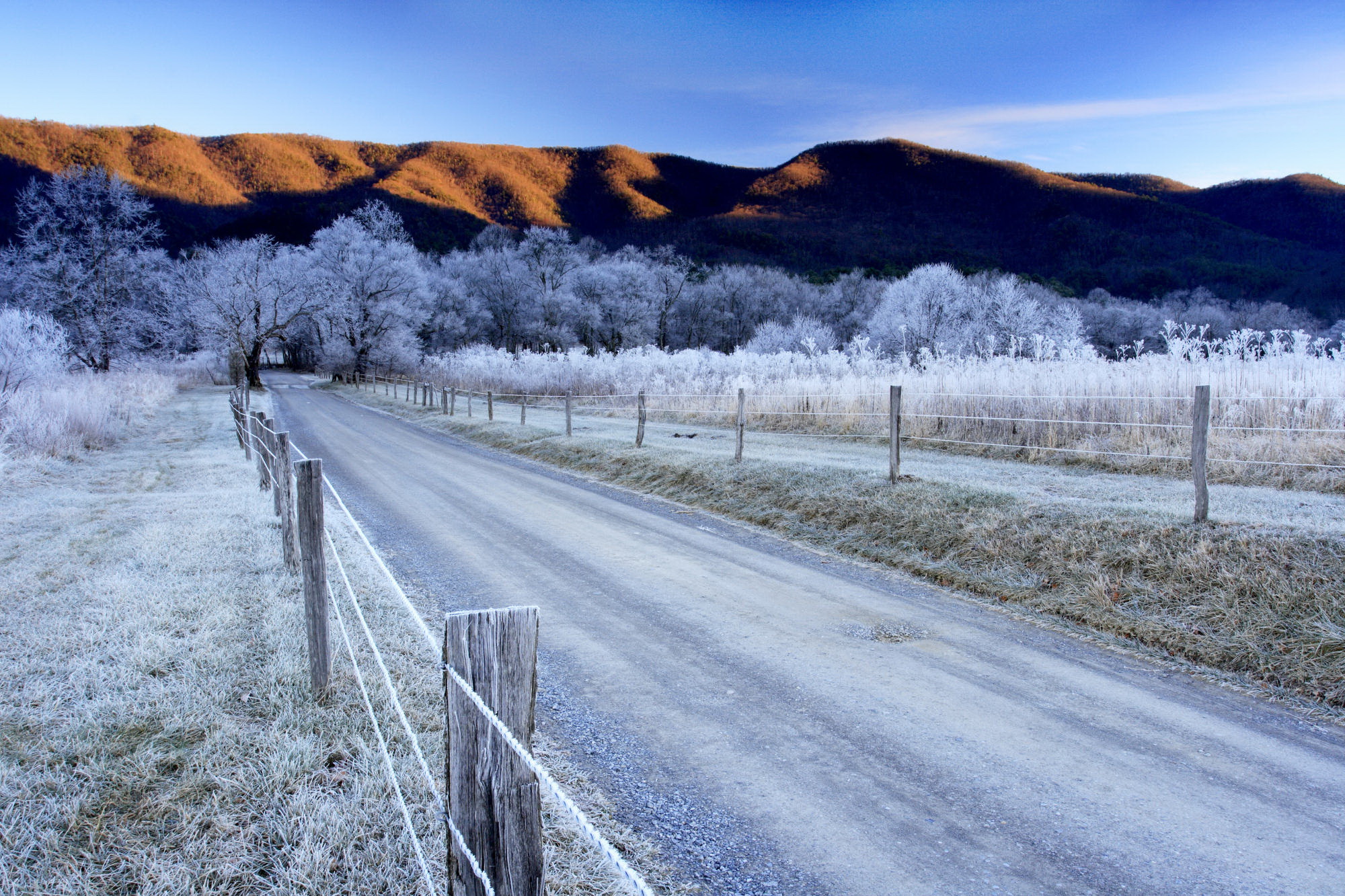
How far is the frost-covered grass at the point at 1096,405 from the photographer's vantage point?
8703 mm

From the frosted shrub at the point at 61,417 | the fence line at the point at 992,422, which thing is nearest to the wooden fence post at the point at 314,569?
the fence line at the point at 992,422

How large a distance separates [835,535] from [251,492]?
8.32m

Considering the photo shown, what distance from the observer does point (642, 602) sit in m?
5.93

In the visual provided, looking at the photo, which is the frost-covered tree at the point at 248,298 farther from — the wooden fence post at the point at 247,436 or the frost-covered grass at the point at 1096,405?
the frost-covered grass at the point at 1096,405

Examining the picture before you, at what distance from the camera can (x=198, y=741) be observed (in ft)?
10.8

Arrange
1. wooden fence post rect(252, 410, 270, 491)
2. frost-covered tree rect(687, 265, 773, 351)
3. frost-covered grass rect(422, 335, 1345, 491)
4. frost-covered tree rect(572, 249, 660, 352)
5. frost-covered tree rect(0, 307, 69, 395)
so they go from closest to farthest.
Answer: frost-covered grass rect(422, 335, 1345, 491) → wooden fence post rect(252, 410, 270, 491) → frost-covered tree rect(0, 307, 69, 395) → frost-covered tree rect(572, 249, 660, 352) → frost-covered tree rect(687, 265, 773, 351)

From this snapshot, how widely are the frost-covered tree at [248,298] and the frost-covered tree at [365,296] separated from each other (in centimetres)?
172

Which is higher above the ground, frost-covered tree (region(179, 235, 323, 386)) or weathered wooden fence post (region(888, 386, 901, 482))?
frost-covered tree (region(179, 235, 323, 386))

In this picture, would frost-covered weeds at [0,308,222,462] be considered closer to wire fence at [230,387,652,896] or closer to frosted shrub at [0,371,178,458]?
frosted shrub at [0,371,178,458]

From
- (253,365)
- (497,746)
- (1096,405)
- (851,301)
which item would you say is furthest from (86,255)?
(851,301)

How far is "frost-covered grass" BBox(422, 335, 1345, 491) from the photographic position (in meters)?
8.70

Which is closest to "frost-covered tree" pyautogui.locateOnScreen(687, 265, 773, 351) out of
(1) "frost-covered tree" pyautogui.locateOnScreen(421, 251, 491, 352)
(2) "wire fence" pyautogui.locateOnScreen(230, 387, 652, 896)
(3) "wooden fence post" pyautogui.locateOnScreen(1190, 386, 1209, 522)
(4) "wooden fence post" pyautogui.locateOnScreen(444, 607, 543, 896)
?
(1) "frost-covered tree" pyautogui.locateOnScreen(421, 251, 491, 352)

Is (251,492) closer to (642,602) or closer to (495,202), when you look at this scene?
(642,602)

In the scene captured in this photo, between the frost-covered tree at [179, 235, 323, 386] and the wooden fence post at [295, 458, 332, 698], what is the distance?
4260 cm
